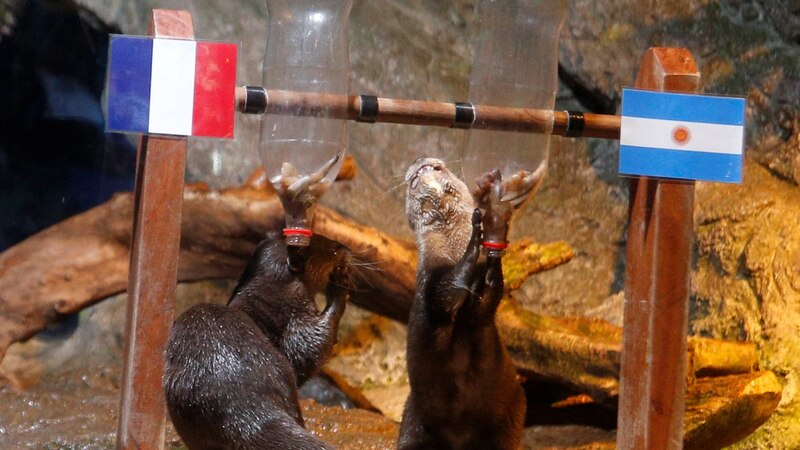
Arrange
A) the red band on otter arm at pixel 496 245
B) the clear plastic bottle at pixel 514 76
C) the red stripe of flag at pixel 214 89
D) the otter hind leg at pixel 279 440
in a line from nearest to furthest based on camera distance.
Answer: the otter hind leg at pixel 279 440
the red stripe of flag at pixel 214 89
the red band on otter arm at pixel 496 245
the clear plastic bottle at pixel 514 76

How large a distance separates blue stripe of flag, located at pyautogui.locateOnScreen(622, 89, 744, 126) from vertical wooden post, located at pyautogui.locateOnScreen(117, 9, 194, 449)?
3.82 ft

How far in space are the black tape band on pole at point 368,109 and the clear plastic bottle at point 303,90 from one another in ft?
0.18

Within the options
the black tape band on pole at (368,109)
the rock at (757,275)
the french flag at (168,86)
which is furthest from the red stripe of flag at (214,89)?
the rock at (757,275)

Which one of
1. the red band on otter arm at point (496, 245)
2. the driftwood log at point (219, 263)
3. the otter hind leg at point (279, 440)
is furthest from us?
the driftwood log at point (219, 263)

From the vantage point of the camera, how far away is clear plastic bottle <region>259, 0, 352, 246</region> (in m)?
2.33

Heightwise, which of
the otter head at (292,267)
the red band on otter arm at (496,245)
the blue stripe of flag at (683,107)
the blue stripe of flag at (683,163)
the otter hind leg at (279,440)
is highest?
the blue stripe of flag at (683,107)

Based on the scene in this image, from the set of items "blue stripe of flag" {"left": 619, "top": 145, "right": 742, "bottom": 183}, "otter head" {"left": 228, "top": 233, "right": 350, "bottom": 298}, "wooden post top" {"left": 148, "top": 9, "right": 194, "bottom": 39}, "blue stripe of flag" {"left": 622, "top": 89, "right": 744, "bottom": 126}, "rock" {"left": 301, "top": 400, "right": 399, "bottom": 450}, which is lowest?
"rock" {"left": 301, "top": 400, "right": 399, "bottom": 450}

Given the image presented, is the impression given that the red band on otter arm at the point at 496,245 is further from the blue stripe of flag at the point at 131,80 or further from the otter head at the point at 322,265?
the blue stripe of flag at the point at 131,80

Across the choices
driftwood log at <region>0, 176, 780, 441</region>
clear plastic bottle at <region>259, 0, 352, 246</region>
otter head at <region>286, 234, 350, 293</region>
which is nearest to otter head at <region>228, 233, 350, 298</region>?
otter head at <region>286, 234, 350, 293</region>

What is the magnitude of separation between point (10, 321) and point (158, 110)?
89.9 inches

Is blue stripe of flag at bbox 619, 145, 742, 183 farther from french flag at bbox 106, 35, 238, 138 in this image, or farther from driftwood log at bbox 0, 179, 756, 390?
driftwood log at bbox 0, 179, 756, 390

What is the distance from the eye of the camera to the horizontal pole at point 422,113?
2346 millimetres

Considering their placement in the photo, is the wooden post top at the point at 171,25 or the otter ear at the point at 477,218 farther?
the otter ear at the point at 477,218

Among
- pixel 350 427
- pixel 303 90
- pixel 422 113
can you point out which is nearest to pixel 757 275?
pixel 350 427
